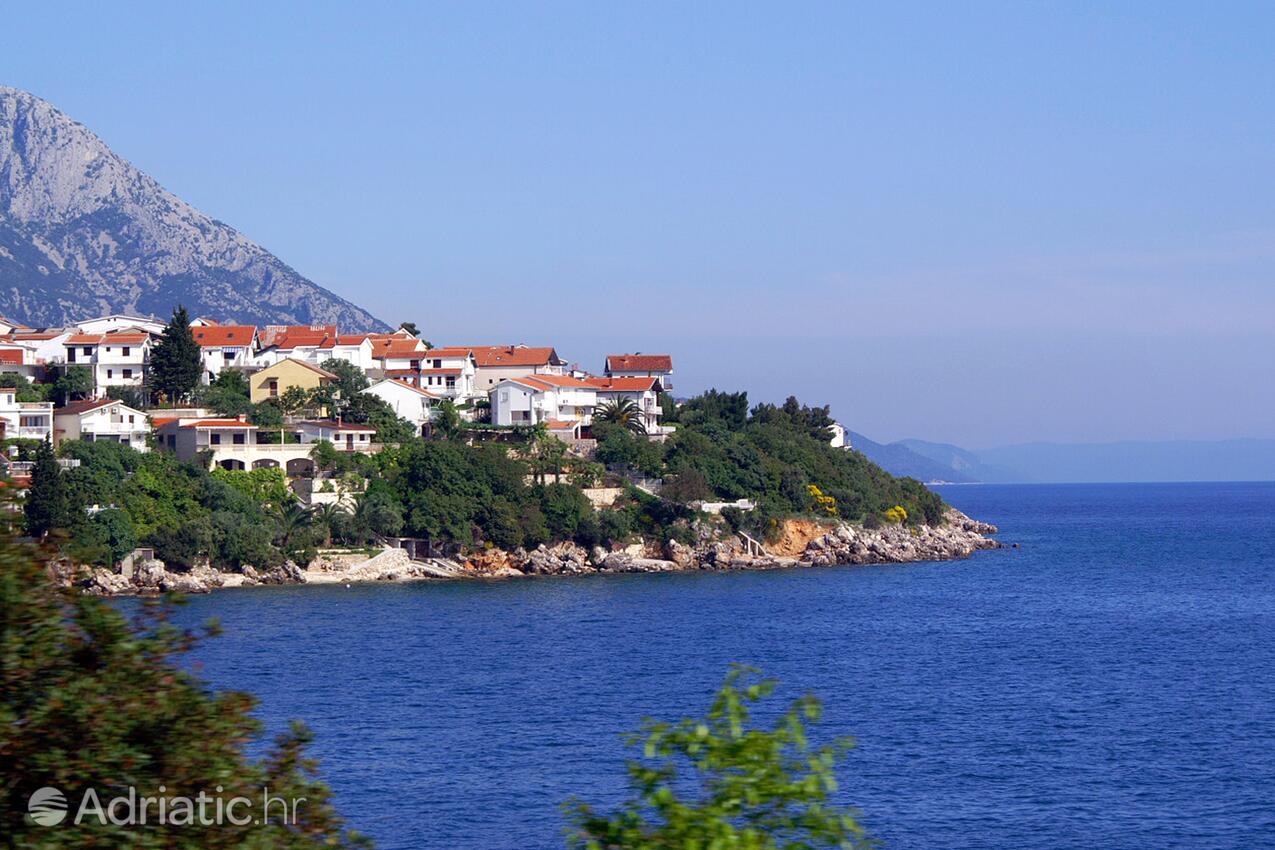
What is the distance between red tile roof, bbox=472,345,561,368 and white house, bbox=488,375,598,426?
6534 mm

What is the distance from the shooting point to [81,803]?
19.9ft

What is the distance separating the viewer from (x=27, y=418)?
6031 cm

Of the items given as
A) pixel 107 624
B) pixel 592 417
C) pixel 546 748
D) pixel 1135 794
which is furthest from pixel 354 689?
pixel 592 417

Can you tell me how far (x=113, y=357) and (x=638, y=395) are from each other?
27916 millimetres

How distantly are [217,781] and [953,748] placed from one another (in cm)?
2254

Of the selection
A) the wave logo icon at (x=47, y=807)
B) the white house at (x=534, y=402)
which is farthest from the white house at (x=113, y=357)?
the wave logo icon at (x=47, y=807)

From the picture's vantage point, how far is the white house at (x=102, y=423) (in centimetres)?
6062

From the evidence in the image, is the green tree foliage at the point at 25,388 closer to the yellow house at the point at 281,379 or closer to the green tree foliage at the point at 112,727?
the yellow house at the point at 281,379

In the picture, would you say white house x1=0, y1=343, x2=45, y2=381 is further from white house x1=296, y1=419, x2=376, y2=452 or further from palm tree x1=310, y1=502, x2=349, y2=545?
palm tree x1=310, y1=502, x2=349, y2=545

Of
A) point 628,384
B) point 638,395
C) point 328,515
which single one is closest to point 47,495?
point 328,515

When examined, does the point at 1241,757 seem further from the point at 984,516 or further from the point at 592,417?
the point at 984,516

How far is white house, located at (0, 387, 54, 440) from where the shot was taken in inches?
2344

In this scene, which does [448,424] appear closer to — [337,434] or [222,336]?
[337,434]

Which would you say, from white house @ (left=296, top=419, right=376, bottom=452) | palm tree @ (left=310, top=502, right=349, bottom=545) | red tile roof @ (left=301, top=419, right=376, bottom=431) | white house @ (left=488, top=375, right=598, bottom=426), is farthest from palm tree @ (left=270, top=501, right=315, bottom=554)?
white house @ (left=488, top=375, right=598, bottom=426)
